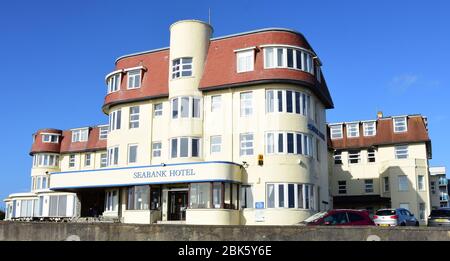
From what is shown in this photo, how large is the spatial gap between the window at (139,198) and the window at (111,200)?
258 cm

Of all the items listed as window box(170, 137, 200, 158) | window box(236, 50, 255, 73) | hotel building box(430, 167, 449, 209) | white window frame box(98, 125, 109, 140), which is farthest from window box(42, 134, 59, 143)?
hotel building box(430, 167, 449, 209)

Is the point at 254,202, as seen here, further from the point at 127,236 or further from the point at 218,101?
the point at 127,236

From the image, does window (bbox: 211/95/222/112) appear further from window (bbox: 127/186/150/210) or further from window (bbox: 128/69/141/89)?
window (bbox: 127/186/150/210)

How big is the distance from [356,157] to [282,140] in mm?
21788

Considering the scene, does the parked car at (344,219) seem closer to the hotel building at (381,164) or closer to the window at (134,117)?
the window at (134,117)

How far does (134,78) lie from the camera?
132ft

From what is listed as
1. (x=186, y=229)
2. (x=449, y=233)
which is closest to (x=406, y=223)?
(x=449, y=233)

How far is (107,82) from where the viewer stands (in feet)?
140

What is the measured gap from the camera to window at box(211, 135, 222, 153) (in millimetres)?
35875

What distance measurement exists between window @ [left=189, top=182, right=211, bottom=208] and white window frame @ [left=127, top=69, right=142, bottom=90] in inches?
427

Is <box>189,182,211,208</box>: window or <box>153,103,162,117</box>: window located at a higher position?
<box>153,103,162,117</box>: window

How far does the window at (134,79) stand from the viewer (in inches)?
1574

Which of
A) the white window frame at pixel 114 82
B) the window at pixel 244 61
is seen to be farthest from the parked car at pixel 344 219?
the white window frame at pixel 114 82

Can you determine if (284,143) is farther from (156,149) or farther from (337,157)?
(337,157)
